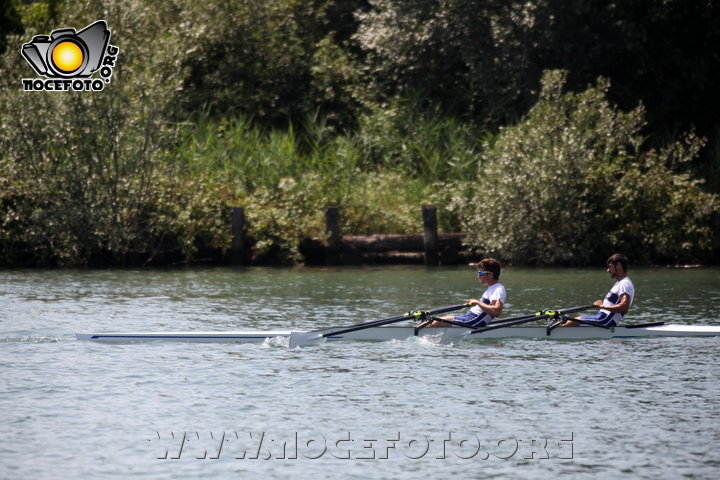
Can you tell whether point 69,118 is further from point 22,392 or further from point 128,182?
point 22,392

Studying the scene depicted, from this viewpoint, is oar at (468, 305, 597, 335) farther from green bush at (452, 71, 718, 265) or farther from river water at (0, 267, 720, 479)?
green bush at (452, 71, 718, 265)

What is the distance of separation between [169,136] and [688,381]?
1951 centimetres

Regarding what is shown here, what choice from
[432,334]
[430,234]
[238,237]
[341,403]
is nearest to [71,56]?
[238,237]

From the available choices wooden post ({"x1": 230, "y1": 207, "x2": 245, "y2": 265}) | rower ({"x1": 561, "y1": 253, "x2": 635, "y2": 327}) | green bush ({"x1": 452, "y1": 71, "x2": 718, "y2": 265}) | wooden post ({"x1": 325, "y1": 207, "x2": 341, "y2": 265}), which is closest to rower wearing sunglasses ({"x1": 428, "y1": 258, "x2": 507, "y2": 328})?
rower ({"x1": 561, "y1": 253, "x2": 635, "y2": 327})

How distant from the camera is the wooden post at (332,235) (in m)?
30.9

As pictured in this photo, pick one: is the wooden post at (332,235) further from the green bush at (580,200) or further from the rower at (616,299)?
the rower at (616,299)

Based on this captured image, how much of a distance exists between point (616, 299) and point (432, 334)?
2.85m

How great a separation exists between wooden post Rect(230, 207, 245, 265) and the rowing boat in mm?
14604

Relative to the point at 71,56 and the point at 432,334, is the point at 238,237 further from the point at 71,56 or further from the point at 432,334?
the point at 432,334

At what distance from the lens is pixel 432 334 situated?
16047 millimetres

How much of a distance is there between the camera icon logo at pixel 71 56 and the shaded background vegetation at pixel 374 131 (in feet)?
1.15

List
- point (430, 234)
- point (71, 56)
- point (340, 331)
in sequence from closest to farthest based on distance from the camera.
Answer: point (340, 331), point (430, 234), point (71, 56)

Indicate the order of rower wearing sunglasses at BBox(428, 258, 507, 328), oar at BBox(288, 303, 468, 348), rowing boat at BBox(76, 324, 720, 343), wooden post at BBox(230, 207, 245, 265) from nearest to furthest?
oar at BBox(288, 303, 468, 348), rower wearing sunglasses at BBox(428, 258, 507, 328), rowing boat at BBox(76, 324, 720, 343), wooden post at BBox(230, 207, 245, 265)

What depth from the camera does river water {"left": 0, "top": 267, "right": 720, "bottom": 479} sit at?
980 centimetres
